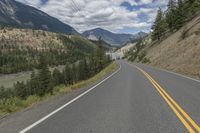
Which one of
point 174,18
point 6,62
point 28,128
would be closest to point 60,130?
point 28,128

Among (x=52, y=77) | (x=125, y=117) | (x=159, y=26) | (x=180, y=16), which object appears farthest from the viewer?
(x=52, y=77)

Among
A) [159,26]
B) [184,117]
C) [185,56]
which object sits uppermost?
[159,26]

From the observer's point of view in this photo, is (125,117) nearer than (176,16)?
Yes

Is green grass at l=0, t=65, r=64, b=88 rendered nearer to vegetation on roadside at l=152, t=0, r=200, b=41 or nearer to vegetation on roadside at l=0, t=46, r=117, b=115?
vegetation on roadside at l=0, t=46, r=117, b=115

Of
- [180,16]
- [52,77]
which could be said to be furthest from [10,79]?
[180,16]

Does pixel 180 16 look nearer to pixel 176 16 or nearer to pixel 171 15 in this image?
pixel 176 16

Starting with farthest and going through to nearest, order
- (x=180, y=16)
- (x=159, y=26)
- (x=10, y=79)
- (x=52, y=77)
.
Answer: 1. (x=10, y=79)
2. (x=52, y=77)
3. (x=159, y=26)
4. (x=180, y=16)

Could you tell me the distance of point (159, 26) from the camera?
86.2 meters

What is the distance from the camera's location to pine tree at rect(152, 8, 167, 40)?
86119mm

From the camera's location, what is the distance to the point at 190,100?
10.6 meters

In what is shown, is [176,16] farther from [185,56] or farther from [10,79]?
[10,79]

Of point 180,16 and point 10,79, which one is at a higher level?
point 180,16

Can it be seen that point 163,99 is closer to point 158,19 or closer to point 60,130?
point 60,130

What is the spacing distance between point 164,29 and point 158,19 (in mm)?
4377
